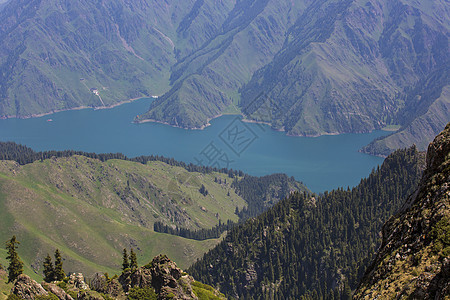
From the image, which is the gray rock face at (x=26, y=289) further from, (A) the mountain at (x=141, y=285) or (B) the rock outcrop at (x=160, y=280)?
(B) the rock outcrop at (x=160, y=280)

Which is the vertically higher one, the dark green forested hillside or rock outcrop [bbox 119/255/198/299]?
the dark green forested hillside

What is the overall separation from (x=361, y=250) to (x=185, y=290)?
336ft

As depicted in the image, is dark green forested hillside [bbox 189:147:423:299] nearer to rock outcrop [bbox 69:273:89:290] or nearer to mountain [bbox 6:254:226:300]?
mountain [bbox 6:254:226:300]

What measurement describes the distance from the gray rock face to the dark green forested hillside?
383 ft

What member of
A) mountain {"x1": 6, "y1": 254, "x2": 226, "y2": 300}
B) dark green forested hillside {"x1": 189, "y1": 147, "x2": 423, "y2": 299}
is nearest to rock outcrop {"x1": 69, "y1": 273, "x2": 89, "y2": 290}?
mountain {"x1": 6, "y1": 254, "x2": 226, "y2": 300}

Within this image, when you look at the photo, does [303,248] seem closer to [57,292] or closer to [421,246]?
[57,292]

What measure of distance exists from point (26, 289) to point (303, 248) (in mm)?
138668

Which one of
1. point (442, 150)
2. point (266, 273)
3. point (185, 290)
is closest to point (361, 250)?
point (266, 273)

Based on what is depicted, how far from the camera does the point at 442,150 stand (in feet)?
118

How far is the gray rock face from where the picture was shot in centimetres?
6147

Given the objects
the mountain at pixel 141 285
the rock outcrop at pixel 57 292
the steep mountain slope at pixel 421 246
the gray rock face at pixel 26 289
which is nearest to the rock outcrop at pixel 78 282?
the mountain at pixel 141 285

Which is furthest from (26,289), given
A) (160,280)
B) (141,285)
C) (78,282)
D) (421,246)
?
(421,246)

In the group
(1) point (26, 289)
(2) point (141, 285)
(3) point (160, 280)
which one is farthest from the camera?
(3) point (160, 280)

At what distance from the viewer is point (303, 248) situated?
18550 centimetres
